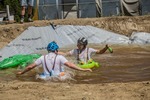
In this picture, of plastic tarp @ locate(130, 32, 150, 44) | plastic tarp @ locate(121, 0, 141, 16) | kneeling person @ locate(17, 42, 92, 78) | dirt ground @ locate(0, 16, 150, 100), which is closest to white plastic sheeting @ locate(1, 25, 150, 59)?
plastic tarp @ locate(130, 32, 150, 44)

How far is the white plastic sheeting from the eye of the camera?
48.8 feet

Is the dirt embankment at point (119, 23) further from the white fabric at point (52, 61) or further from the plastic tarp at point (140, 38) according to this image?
the white fabric at point (52, 61)

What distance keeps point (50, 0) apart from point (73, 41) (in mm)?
8733

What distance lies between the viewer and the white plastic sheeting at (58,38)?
48.8 feet

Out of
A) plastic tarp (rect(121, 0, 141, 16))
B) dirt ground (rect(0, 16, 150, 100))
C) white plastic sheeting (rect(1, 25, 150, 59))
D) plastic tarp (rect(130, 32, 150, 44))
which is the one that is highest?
dirt ground (rect(0, 16, 150, 100))

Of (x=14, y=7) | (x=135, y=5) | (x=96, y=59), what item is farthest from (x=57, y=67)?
(x=14, y=7)

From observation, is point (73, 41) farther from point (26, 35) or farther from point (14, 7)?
point (14, 7)

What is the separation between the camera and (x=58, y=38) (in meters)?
16.2

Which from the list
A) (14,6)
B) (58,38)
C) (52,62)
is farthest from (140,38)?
(14,6)

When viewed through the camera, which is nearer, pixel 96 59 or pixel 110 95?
pixel 110 95

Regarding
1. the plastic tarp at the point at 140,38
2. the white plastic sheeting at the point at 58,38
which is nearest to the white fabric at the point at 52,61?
the white plastic sheeting at the point at 58,38

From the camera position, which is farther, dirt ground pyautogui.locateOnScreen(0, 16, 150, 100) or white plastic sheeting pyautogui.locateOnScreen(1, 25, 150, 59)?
white plastic sheeting pyautogui.locateOnScreen(1, 25, 150, 59)

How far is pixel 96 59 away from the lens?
13.4m

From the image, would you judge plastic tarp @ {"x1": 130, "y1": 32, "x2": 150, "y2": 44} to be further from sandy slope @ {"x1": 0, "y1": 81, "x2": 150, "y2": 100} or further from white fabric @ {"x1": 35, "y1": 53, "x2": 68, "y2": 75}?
sandy slope @ {"x1": 0, "y1": 81, "x2": 150, "y2": 100}
